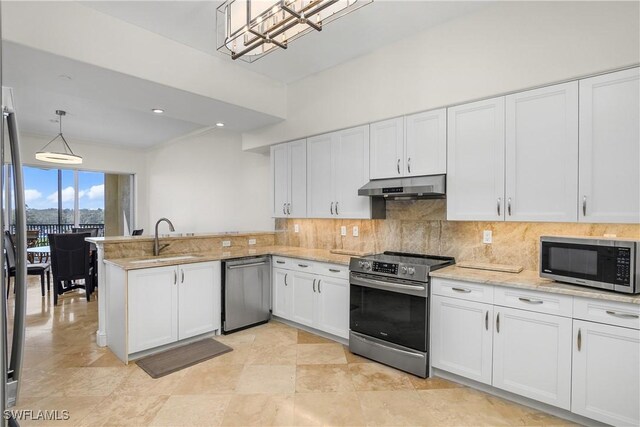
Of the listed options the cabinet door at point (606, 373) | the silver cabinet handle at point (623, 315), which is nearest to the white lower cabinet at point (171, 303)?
the cabinet door at point (606, 373)

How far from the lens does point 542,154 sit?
2508 mm

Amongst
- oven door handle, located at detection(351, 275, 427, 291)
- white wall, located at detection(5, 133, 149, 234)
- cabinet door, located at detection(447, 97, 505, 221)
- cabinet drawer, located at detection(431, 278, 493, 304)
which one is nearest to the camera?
cabinet drawer, located at detection(431, 278, 493, 304)

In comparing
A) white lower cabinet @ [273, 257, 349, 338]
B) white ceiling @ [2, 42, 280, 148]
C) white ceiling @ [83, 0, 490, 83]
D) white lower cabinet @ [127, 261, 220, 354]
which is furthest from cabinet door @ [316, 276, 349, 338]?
white ceiling @ [83, 0, 490, 83]

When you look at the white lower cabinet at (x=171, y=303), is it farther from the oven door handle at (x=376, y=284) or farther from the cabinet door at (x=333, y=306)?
the oven door handle at (x=376, y=284)

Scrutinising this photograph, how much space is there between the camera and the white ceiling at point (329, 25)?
2715 mm

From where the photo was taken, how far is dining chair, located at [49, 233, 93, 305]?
4793 mm

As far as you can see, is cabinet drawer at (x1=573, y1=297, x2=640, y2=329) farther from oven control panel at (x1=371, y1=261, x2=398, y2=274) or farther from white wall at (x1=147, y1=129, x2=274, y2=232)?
white wall at (x1=147, y1=129, x2=274, y2=232)

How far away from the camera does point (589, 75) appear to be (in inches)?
91.2

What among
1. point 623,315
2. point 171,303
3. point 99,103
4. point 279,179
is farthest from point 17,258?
point 99,103

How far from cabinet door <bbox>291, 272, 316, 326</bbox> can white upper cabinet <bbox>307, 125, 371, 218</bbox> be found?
762 mm

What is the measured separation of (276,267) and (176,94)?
87.8 inches

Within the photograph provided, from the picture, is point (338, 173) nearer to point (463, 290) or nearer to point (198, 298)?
point (463, 290)

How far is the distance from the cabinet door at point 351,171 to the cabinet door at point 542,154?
4.48 ft

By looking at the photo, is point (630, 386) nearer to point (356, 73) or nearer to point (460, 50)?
point (460, 50)
